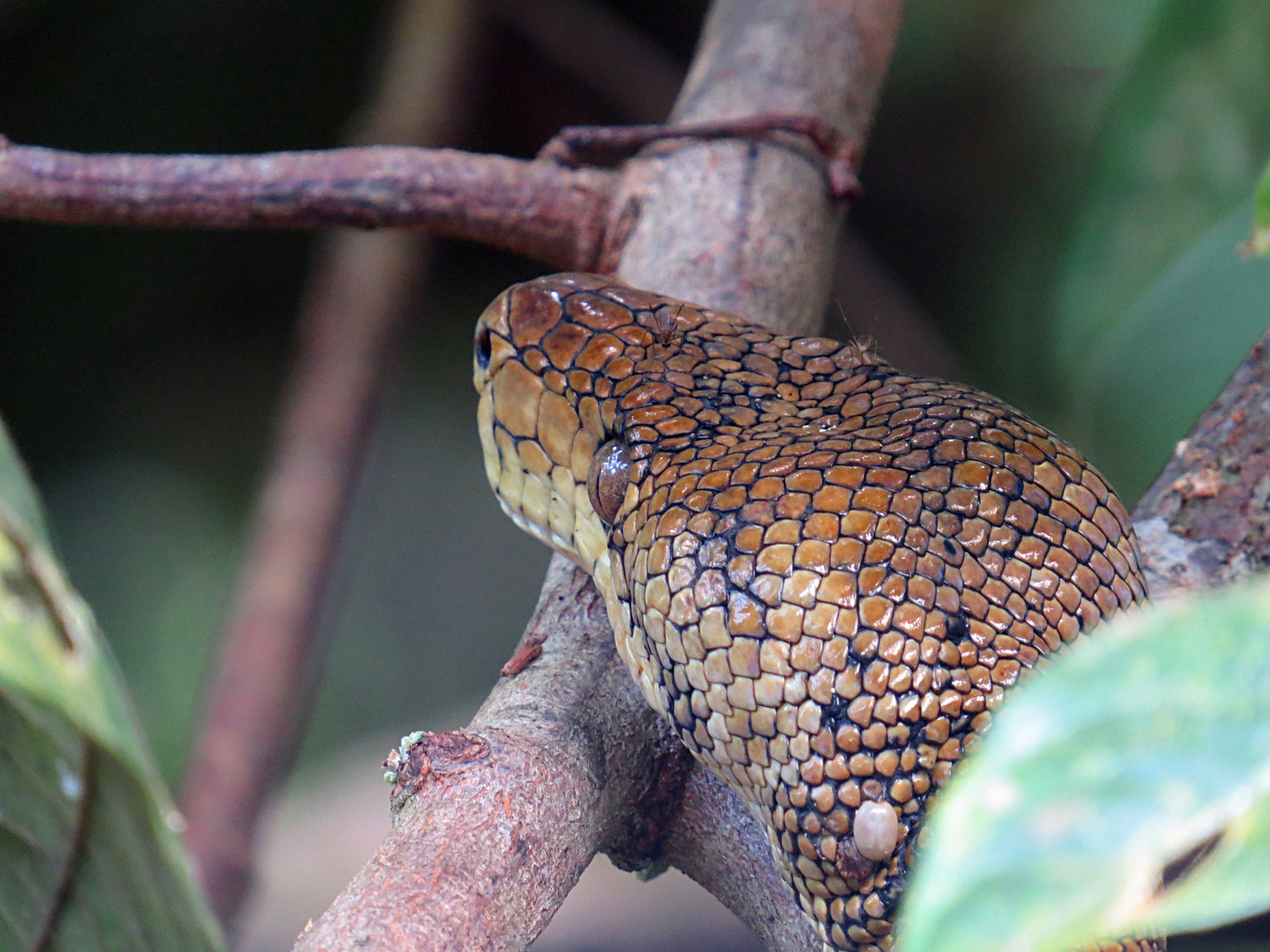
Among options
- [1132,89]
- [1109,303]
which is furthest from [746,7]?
[1109,303]

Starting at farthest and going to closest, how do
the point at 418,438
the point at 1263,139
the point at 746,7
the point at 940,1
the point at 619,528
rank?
the point at 418,438, the point at 940,1, the point at 1263,139, the point at 746,7, the point at 619,528

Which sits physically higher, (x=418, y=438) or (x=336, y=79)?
(x=336, y=79)

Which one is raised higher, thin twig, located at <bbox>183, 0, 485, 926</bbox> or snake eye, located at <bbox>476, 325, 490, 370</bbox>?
snake eye, located at <bbox>476, 325, 490, 370</bbox>

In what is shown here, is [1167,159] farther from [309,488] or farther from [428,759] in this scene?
[309,488]

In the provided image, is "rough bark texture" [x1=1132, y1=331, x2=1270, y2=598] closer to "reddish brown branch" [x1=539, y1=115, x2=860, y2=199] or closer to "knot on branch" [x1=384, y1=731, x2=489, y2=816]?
"reddish brown branch" [x1=539, y1=115, x2=860, y2=199]

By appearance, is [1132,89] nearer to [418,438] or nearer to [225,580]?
[418,438]

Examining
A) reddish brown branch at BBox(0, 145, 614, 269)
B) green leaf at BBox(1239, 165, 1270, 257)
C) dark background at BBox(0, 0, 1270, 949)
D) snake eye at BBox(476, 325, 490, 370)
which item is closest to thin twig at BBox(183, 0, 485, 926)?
dark background at BBox(0, 0, 1270, 949)

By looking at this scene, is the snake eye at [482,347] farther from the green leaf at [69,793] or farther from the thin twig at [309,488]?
the thin twig at [309,488]

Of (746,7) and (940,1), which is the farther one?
(940,1)
